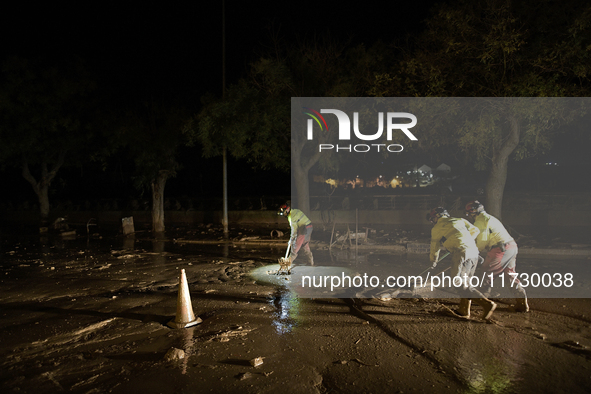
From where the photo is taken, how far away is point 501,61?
A: 36.0 ft

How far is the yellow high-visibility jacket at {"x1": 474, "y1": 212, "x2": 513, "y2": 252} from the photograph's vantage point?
6.62 meters

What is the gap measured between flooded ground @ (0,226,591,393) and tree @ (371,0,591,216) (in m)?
6.34

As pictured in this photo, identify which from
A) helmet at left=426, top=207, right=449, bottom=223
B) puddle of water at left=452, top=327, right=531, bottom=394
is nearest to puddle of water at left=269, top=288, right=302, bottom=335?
puddle of water at left=452, top=327, right=531, bottom=394

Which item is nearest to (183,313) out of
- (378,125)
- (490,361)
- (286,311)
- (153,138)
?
(286,311)

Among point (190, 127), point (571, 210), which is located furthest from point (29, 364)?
point (571, 210)

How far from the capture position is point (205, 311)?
21.4 ft

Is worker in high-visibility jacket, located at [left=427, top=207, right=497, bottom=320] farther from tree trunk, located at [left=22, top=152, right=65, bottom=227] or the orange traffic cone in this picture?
tree trunk, located at [left=22, top=152, right=65, bottom=227]

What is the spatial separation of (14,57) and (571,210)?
26905mm

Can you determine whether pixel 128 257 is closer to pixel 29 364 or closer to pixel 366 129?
pixel 29 364

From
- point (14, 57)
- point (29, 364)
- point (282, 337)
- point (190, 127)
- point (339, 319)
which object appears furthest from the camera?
point (14, 57)

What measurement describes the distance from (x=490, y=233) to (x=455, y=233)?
0.63m

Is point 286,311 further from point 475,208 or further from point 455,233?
point 475,208

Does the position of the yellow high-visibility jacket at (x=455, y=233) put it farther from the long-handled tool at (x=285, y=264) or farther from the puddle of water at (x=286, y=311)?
the long-handled tool at (x=285, y=264)

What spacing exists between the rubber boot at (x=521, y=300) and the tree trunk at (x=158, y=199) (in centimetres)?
1550
